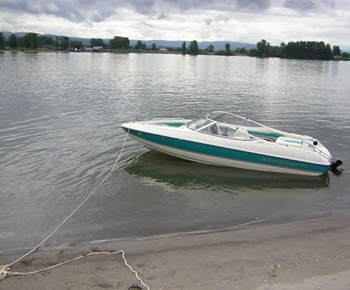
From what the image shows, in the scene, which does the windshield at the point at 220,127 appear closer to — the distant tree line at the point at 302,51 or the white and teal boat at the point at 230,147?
the white and teal boat at the point at 230,147

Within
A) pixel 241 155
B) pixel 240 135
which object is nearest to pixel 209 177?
pixel 241 155

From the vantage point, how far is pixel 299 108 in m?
27.5

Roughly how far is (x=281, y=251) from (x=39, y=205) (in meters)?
6.76

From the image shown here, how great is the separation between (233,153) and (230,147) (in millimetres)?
253

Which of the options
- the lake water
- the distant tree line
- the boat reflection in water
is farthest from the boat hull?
the distant tree line

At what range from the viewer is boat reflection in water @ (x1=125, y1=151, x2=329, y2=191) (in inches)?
504

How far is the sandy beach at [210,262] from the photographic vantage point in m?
6.81

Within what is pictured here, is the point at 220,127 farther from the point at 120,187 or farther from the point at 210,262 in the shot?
the point at 210,262

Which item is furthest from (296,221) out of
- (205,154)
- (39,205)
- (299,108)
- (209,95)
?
(209,95)

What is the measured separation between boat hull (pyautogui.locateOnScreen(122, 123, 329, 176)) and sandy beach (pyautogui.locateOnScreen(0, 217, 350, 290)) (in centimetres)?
429

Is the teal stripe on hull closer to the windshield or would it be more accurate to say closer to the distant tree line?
the windshield

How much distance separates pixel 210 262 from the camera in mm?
7598

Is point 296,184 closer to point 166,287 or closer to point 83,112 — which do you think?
point 166,287

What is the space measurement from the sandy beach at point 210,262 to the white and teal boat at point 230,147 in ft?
14.2
